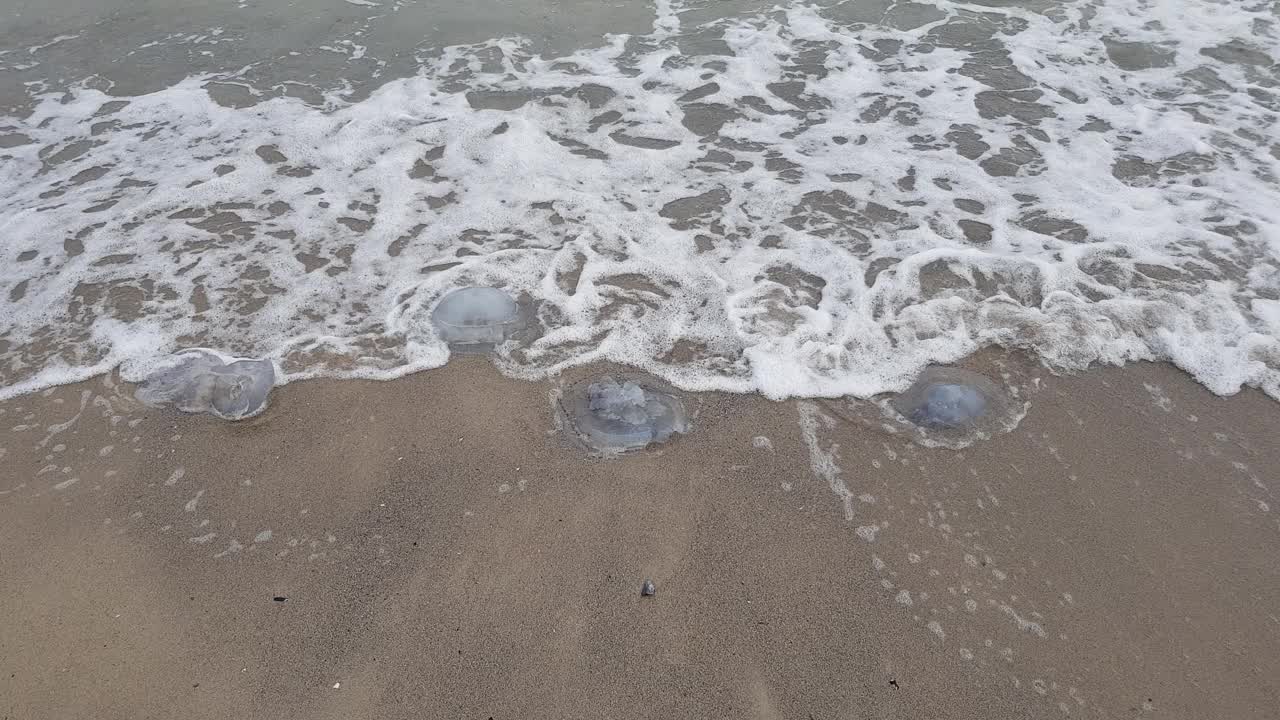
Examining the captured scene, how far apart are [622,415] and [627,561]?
765mm

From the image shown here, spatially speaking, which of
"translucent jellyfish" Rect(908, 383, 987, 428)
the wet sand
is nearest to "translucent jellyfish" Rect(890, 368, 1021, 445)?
"translucent jellyfish" Rect(908, 383, 987, 428)

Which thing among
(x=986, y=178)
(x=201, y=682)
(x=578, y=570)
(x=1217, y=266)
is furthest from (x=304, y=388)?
(x=1217, y=266)

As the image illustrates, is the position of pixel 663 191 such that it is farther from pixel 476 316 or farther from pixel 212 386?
pixel 212 386

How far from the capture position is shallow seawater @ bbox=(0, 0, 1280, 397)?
161 inches

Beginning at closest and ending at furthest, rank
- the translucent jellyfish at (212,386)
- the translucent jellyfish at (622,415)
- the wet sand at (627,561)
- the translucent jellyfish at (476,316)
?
the wet sand at (627,561) < the translucent jellyfish at (622,415) < the translucent jellyfish at (212,386) < the translucent jellyfish at (476,316)

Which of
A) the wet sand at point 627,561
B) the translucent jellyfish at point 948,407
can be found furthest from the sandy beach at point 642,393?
the translucent jellyfish at point 948,407

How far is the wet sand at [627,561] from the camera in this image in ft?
8.67

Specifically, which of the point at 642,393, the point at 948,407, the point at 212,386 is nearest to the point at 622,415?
the point at 642,393

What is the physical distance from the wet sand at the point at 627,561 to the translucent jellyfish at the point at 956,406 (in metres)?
0.12

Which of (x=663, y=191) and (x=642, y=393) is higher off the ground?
(x=663, y=191)

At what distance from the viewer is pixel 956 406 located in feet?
11.9

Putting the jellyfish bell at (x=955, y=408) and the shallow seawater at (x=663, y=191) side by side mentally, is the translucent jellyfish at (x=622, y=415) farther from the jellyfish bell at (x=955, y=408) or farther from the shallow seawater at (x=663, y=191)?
the jellyfish bell at (x=955, y=408)

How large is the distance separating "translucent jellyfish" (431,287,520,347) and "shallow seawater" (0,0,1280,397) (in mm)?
118

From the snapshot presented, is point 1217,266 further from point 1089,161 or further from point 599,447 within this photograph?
point 599,447
